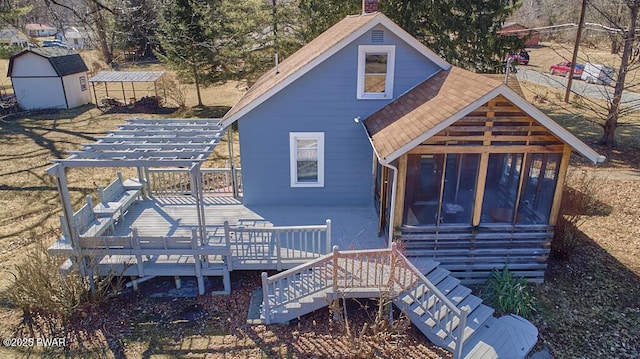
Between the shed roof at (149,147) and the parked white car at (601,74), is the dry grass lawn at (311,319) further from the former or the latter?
the parked white car at (601,74)

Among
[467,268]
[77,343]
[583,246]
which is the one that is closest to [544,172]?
[467,268]

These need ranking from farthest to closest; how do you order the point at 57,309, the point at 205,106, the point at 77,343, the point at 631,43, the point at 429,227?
the point at 205,106 → the point at 631,43 → the point at 429,227 → the point at 57,309 → the point at 77,343

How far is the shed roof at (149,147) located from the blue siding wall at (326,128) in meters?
1.32

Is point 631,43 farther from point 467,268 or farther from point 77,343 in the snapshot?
point 77,343

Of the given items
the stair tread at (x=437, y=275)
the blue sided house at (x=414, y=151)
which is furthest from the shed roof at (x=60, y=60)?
the stair tread at (x=437, y=275)

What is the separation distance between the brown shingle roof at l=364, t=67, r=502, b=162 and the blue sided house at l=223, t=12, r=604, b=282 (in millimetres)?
41

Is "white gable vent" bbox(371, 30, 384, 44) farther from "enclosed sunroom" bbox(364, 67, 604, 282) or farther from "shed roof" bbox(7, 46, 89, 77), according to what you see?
"shed roof" bbox(7, 46, 89, 77)

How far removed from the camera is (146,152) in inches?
369

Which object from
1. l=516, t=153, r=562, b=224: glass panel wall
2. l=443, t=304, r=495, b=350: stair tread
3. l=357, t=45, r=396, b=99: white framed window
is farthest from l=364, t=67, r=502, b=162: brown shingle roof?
l=443, t=304, r=495, b=350: stair tread

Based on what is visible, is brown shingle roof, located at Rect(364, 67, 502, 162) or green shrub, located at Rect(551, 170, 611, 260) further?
green shrub, located at Rect(551, 170, 611, 260)

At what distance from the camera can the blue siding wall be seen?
11164 mm

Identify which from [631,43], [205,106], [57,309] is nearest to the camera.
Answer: [57,309]

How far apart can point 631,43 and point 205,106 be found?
994 inches

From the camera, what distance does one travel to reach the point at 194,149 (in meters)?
9.65
